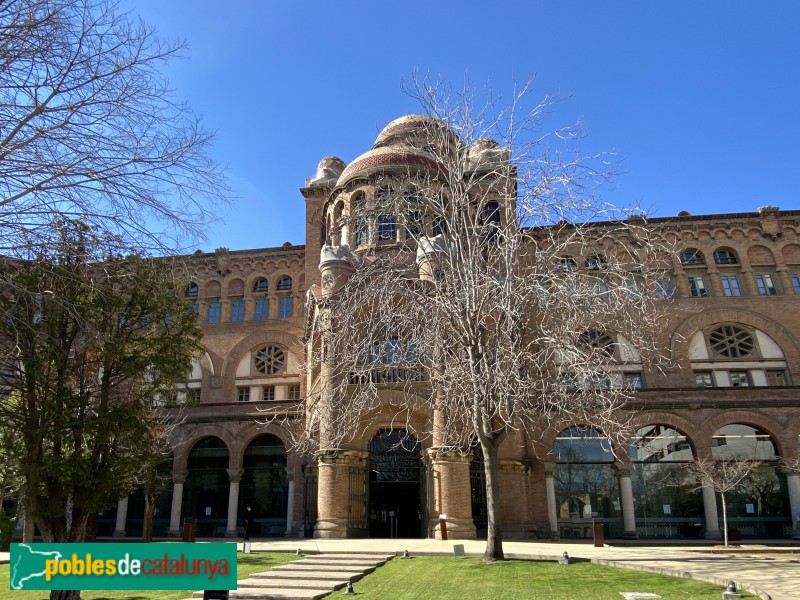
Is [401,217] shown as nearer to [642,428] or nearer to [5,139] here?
[5,139]

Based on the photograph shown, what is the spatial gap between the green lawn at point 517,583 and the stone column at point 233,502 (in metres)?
15.4

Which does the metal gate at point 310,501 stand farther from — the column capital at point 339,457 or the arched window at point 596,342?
the arched window at point 596,342

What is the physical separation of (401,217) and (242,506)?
18.8 m

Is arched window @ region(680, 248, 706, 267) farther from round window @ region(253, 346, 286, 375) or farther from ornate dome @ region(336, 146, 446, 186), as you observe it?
round window @ region(253, 346, 286, 375)

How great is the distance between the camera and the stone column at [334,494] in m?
21.5

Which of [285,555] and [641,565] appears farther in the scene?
[285,555]

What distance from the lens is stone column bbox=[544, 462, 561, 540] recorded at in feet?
81.1

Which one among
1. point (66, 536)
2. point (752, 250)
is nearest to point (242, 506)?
point (66, 536)

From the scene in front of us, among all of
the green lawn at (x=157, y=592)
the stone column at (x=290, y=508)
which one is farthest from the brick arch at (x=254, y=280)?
the green lawn at (x=157, y=592)

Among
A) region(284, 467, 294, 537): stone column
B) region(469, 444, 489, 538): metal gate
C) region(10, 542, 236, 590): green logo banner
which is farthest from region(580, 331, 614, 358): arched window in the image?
region(284, 467, 294, 537): stone column

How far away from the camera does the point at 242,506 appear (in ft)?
92.3

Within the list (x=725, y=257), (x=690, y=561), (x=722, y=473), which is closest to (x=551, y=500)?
(x=722, y=473)

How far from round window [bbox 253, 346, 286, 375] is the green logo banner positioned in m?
25.9

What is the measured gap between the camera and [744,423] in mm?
26016
